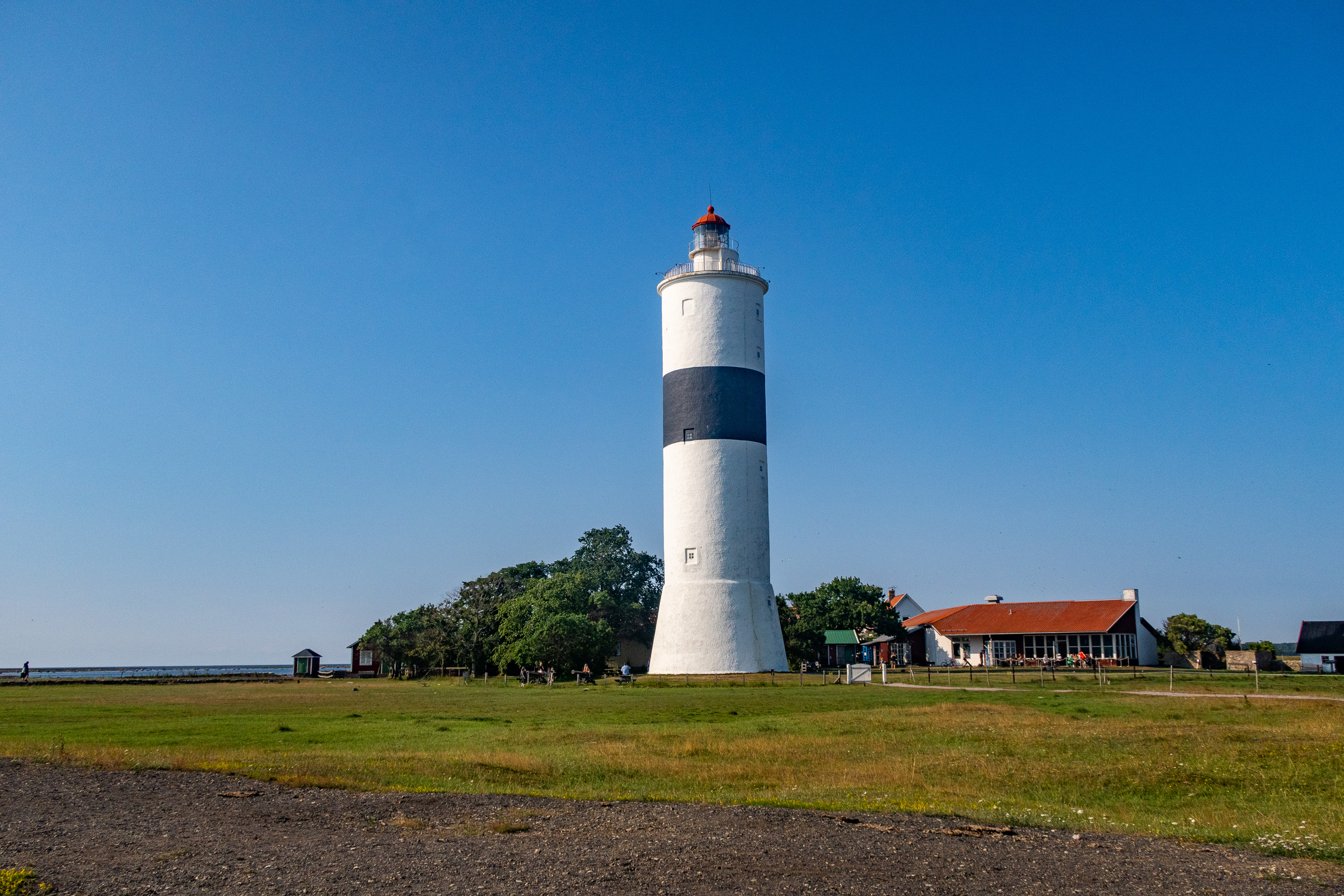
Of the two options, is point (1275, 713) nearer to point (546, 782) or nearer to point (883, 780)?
point (883, 780)

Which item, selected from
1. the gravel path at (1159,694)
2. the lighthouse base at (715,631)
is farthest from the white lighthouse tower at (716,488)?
the gravel path at (1159,694)

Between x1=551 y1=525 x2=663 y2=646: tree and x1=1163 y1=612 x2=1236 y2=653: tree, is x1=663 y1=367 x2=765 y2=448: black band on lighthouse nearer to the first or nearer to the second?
x1=551 y1=525 x2=663 y2=646: tree

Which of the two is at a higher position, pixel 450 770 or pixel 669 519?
pixel 669 519

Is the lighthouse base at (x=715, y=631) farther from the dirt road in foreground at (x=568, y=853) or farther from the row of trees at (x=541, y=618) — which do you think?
the dirt road in foreground at (x=568, y=853)

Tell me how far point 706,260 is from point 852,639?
26555 millimetres

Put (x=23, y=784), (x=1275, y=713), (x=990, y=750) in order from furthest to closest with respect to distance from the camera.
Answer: (x=1275, y=713)
(x=990, y=750)
(x=23, y=784)

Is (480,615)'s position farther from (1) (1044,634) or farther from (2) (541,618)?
(1) (1044,634)

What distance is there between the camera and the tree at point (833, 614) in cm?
6183

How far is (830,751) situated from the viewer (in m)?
17.8

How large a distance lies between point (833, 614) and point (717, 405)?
23.5 meters

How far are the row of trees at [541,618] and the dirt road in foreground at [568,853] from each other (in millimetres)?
36796

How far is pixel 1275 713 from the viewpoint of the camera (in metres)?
23.2

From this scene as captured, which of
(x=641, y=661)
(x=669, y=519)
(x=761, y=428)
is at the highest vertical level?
(x=761, y=428)

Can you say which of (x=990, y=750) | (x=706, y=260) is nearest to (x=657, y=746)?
(x=990, y=750)
